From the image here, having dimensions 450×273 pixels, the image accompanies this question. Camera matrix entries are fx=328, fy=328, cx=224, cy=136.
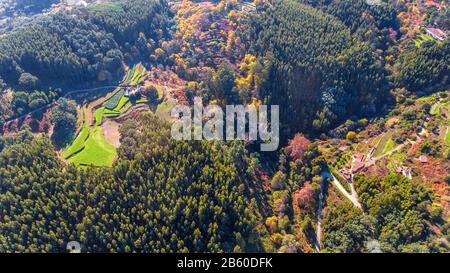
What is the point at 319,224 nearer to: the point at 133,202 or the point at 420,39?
the point at 133,202

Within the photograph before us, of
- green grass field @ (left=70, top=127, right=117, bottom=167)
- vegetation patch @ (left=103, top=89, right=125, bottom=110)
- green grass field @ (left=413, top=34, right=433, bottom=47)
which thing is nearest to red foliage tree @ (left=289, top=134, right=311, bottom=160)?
green grass field @ (left=70, top=127, right=117, bottom=167)

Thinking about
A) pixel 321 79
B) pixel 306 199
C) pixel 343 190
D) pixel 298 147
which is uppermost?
pixel 321 79

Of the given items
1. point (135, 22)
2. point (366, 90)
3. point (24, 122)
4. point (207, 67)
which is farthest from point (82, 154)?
point (366, 90)

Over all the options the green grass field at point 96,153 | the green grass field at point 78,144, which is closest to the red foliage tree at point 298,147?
the green grass field at point 96,153

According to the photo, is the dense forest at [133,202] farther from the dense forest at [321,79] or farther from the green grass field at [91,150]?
the dense forest at [321,79]

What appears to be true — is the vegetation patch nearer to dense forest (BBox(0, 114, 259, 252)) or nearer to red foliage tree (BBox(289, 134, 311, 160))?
Result: dense forest (BBox(0, 114, 259, 252))

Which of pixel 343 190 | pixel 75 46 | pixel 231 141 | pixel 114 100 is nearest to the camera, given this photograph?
pixel 343 190

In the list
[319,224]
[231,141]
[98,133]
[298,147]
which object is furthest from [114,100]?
[319,224]

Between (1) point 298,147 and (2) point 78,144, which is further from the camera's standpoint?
(2) point 78,144
